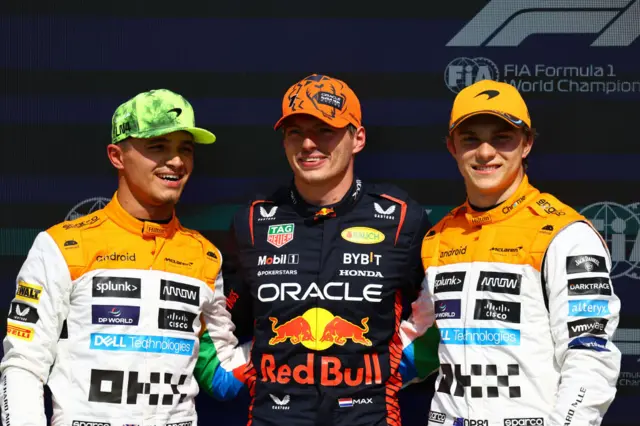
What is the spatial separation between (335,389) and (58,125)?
174cm

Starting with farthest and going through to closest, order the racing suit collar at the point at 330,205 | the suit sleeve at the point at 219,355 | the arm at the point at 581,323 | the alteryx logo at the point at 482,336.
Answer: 1. the suit sleeve at the point at 219,355
2. the racing suit collar at the point at 330,205
3. the alteryx logo at the point at 482,336
4. the arm at the point at 581,323

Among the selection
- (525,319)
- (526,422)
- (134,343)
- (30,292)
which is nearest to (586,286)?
(525,319)

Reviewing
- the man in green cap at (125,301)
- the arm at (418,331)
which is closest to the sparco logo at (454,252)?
the arm at (418,331)

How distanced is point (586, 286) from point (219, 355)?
151 centimetres

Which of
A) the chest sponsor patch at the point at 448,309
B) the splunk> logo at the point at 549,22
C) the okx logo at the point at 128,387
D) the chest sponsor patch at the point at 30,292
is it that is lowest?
the okx logo at the point at 128,387

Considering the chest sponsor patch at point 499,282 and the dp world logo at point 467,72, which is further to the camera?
the dp world logo at point 467,72

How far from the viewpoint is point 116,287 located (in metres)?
3.14

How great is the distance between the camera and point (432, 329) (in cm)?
337

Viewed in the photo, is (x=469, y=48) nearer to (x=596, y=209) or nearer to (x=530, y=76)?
(x=530, y=76)

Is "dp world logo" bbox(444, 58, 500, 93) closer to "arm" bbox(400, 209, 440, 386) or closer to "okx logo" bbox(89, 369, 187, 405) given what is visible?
"arm" bbox(400, 209, 440, 386)

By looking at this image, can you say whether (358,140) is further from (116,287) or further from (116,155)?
(116,287)

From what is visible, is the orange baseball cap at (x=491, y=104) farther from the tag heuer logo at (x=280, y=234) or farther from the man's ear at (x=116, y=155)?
the man's ear at (x=116, y=155)

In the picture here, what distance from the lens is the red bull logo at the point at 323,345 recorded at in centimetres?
318

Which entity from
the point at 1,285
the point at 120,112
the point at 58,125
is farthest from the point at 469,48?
the point at 1,285
